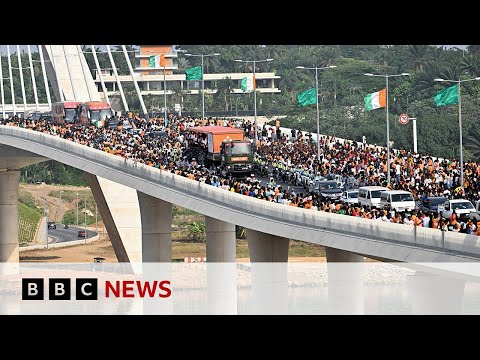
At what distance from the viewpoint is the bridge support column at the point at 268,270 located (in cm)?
6612

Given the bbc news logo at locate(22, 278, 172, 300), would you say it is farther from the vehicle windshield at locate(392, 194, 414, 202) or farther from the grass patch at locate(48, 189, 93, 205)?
the grass patch at locate(48, 189, 93, 205)

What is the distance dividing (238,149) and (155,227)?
48.7 ft

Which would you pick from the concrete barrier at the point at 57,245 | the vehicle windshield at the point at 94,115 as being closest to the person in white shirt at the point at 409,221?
the vehicle windshield at the point at 94,115

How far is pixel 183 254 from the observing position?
135 m

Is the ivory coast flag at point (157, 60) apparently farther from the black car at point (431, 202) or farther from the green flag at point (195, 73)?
the black car at point (431, 202)

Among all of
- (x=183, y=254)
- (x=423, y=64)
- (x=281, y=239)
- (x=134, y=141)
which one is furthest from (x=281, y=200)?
(x=423, y=64)

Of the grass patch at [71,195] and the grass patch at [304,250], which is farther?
the grass patch at [71,195]

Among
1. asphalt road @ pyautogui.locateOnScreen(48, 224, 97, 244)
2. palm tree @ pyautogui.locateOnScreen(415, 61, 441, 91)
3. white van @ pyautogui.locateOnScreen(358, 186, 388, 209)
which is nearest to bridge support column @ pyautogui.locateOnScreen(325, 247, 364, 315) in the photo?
white van @ pyautogui.locateOnScreen(358, 186, 388, 209)

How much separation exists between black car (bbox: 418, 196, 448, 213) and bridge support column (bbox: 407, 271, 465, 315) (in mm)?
6125

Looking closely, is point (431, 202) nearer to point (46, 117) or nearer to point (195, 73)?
point (195, 73)

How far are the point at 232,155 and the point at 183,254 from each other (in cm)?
5807

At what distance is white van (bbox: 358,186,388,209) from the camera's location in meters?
62.2

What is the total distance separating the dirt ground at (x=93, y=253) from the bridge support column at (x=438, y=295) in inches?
3092
